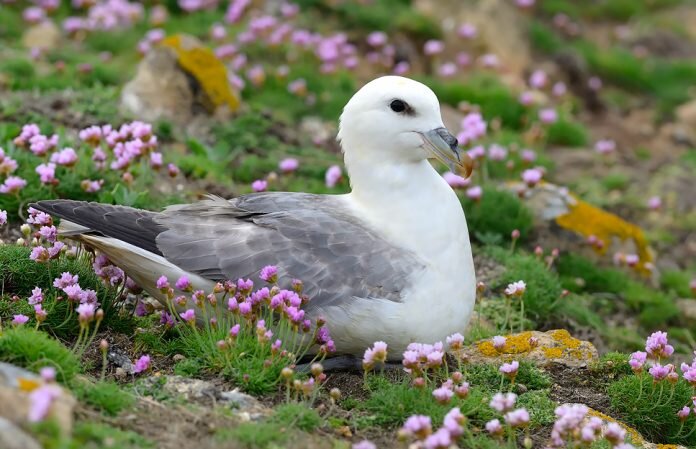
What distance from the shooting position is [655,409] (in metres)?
4.70

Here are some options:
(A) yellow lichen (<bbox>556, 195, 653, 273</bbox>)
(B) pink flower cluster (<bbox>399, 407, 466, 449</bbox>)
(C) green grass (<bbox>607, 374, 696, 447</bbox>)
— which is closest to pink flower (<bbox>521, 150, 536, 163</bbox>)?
(A) yellow lichen (<bbox>556, 195, 653, 273</bbox>)

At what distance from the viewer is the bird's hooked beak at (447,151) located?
4.94 metres

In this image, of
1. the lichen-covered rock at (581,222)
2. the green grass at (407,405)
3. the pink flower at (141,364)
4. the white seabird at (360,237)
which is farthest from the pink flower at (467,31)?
the pink flower at (141,364)

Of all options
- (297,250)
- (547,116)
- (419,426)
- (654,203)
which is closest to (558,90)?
(547,116)

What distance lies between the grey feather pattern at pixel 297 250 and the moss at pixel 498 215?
210cm

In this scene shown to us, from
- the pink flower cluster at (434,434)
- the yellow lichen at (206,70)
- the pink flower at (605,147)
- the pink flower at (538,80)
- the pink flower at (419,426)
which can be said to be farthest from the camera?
the pink flower at (538,80)

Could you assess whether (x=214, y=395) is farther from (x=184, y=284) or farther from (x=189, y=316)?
(x=184, y=284)

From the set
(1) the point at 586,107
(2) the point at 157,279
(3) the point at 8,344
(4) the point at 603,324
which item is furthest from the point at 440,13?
(3) the point at 8,344

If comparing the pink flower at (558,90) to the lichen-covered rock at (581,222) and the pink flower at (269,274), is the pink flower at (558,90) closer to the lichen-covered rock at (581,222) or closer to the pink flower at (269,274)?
the lichen-covered rock at (581,222)

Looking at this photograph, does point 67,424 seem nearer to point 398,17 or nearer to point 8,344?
point 8,344

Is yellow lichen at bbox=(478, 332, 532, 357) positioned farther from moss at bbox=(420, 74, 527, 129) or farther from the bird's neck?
moss at bbox=(420, 74, 527, 129)

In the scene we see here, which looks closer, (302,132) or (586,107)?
(302,132)

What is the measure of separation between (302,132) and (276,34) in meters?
1.38

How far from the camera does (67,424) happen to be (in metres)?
3.48
